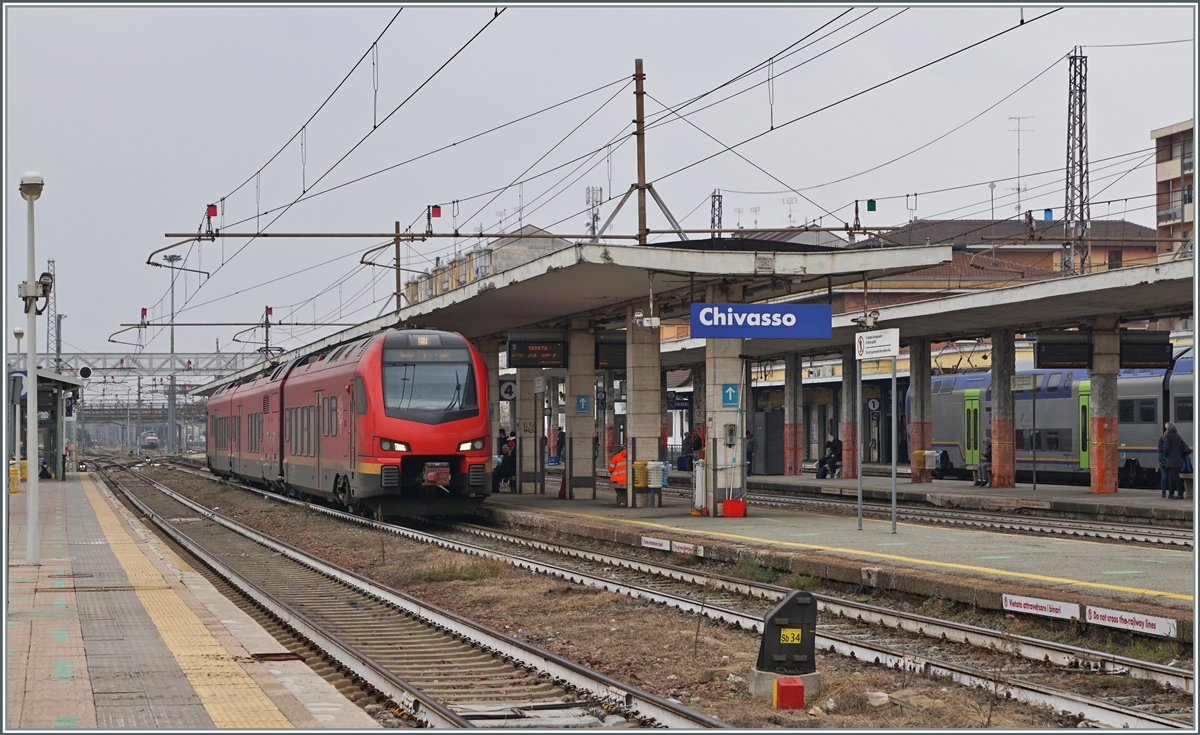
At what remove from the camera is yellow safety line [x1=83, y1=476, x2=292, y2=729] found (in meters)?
7.77

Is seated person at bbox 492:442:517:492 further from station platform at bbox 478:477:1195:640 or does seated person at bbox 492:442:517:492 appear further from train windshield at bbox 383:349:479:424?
train windshield at bbox 383:349:479:424

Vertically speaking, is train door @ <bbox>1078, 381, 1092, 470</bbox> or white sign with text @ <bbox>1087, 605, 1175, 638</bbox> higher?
train door @ <bbox>1078, 381, 1092, 470</bbox>

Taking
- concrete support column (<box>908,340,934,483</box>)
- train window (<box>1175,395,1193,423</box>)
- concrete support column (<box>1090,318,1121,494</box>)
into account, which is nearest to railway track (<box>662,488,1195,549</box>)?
concrete support column (<box>1090,318,1121,494</box>)

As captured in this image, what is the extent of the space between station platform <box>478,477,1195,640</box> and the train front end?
180 cm

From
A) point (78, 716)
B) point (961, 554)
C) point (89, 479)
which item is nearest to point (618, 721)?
point (78, 716)

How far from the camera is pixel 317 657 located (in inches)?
423

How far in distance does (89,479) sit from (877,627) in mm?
44643

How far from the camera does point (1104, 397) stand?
28422mm

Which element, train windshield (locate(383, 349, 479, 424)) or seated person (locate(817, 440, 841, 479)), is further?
seated person (locate(817, 440, 841, 479))

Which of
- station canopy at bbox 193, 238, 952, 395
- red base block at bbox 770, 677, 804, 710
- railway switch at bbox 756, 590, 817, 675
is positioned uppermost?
station canopy at bbox 193, 238, 952, 395

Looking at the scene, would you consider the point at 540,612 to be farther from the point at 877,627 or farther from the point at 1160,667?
the point at 1160,667

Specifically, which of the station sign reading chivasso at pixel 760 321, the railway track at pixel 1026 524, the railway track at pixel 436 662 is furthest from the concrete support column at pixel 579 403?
the railway track at pixel 436 662

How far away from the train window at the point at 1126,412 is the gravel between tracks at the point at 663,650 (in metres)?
20.9

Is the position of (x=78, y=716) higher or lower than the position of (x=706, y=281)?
lower
